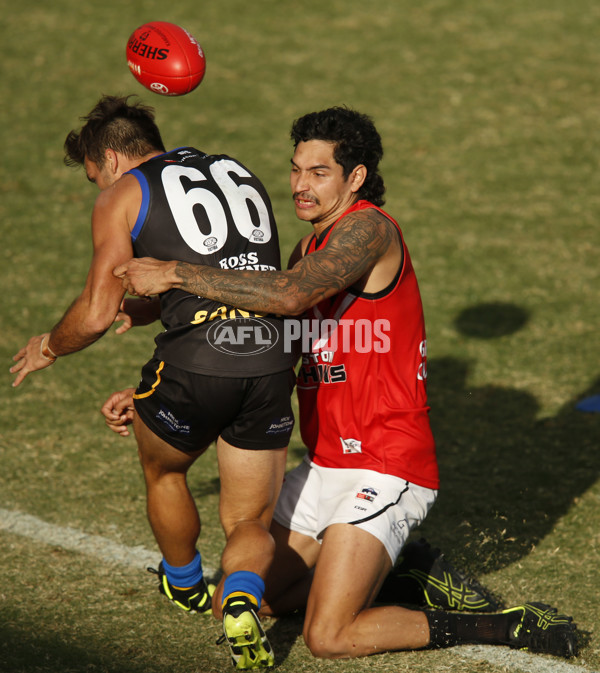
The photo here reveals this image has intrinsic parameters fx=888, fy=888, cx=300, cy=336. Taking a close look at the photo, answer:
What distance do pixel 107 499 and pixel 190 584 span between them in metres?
1.36

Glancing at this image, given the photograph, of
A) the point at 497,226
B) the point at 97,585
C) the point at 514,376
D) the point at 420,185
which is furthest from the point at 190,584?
the point at 420,185

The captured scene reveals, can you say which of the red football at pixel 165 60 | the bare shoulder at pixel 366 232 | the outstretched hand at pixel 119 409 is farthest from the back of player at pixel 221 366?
the red football at pixel 165 60

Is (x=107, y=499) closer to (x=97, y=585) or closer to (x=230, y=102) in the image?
(x=97, y=585)

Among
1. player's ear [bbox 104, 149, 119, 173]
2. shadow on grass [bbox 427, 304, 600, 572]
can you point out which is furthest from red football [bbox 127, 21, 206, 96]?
shadow on grass [bbox 427, 304, 600, 572]

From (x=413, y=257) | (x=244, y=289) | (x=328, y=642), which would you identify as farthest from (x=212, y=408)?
(x=413, y=257)

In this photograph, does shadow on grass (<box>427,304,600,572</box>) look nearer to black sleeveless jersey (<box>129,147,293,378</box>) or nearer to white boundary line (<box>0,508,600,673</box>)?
white boundary line (<box>0,508,600,673</box>)

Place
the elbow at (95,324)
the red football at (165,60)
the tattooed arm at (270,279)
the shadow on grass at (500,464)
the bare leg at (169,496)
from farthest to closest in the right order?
the shadow on grass at (500,464) < the red football at (165,60) < the bare leg at (169,496) < the elbow at (95,324) < the tattooed arm at (270,279)

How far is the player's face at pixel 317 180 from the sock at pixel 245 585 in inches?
65.8

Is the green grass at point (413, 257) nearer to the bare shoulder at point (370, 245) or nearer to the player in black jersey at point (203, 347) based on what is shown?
the player in black jersey at point (203, 347)

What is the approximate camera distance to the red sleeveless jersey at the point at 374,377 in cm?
416

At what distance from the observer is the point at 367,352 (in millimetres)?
4195

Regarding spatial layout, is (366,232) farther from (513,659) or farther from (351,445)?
(513,659)

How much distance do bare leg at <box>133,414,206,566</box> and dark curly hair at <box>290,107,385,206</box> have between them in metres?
1.56

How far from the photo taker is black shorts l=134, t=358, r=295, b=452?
12.6ft
